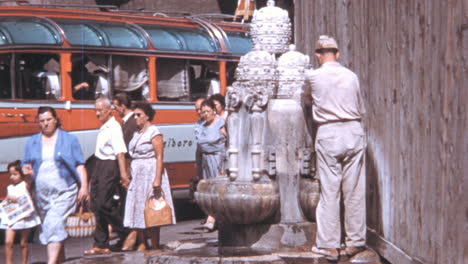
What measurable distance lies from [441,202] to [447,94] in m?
0.76

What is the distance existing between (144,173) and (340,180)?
3.05 metres

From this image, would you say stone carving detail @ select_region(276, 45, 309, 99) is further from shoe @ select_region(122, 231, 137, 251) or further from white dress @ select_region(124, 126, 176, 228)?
shoe @ select_region(122, 231, 137, 251)

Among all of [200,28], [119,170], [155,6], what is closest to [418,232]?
[119,170]

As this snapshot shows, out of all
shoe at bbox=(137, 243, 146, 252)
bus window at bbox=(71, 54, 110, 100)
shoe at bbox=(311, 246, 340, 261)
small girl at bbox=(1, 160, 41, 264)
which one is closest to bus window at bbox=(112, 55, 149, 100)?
bus window at bbox=(71, 54, 110, 100)

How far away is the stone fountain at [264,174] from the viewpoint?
916cm

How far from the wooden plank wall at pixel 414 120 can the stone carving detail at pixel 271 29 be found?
701 millimetres

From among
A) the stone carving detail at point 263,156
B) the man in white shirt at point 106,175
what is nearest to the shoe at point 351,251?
the stone carving detail at point 263,156

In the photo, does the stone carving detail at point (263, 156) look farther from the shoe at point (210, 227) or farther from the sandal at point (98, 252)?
the shoe at point (210, 227)

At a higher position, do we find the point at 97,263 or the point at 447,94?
the point at 447,94

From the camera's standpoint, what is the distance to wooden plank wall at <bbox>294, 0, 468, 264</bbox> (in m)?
6.45

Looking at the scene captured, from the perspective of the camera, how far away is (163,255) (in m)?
9.08

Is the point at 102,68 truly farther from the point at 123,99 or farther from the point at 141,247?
the point at 141,247

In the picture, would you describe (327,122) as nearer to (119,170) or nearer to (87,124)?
(119,170)

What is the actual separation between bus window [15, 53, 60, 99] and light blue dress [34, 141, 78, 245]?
5624mm
